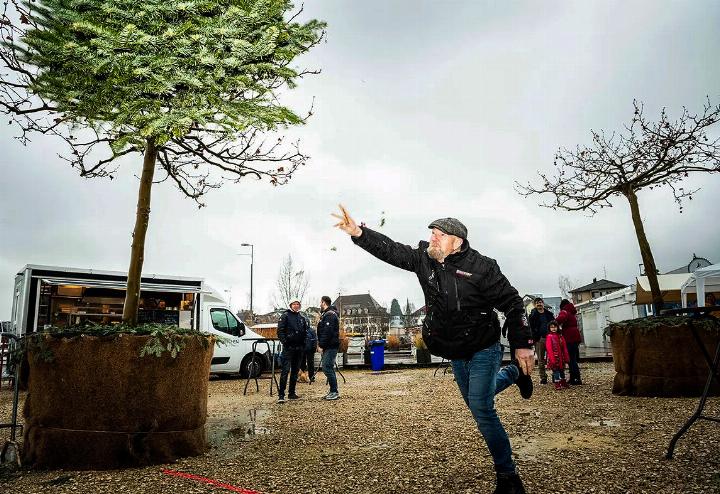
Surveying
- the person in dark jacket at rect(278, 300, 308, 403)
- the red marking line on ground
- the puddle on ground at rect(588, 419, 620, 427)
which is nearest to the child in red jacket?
the puddle on ground at rect(588, 419, 620, 427)

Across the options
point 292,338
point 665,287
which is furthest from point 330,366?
point 665,287

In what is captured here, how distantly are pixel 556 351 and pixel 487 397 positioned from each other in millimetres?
7060

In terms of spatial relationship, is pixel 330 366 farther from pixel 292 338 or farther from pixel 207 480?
pixel 207 480

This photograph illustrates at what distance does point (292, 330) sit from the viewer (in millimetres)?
8875

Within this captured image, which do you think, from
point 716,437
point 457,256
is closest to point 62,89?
point 457,256

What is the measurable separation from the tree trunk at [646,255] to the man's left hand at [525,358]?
636cm

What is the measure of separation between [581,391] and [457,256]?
6.57 meters

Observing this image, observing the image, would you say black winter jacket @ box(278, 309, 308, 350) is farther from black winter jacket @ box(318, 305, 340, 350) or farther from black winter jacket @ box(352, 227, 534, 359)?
black winter jacket @ box(352, 227, 534, 359)

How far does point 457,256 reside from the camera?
3396 millimetres

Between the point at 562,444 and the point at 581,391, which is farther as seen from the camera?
the point at 581,391

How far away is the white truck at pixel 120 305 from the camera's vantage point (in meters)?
11.2

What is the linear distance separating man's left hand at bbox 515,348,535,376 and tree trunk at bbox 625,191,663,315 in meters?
6.36

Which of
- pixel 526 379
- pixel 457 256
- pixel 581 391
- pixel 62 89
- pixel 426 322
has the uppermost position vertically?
pixel 62 89

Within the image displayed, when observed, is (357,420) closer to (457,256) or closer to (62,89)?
(457,256)
